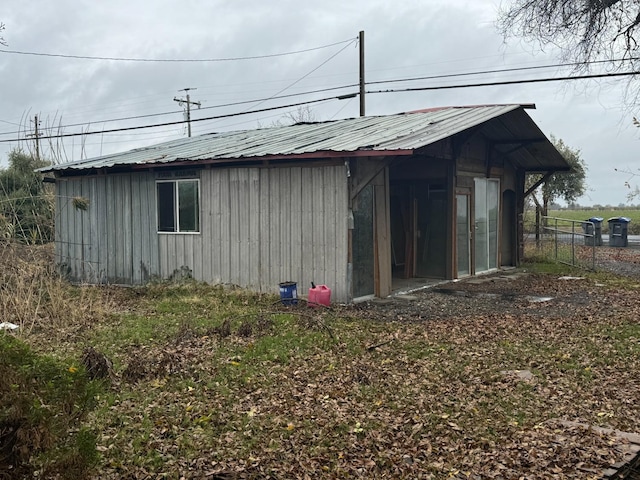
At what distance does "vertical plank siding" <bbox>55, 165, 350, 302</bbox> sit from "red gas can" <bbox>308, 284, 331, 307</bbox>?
435 millimetres

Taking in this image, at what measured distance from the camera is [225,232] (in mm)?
11508

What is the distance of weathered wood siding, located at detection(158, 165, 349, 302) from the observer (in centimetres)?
1010

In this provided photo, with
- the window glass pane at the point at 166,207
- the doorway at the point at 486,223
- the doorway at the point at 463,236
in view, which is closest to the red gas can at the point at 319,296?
the window glass pane at the point at 166,207

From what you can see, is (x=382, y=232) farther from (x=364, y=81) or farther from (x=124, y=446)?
(x=364, y=81)

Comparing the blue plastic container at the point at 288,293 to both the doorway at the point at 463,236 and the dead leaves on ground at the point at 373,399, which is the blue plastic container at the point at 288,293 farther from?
the doorway at the point at 463,236

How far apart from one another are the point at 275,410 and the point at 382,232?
636cm

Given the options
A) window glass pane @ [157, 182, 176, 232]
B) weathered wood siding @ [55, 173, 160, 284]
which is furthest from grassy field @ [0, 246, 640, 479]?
weathered wood siding @ [55, 173, 160, 284]

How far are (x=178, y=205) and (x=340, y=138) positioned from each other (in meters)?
3.75

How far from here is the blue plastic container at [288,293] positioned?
980 centimetres

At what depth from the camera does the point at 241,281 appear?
37.1 feet

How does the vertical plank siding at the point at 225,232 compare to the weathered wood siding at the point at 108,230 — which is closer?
the vertical plank siding at the point at 225,232

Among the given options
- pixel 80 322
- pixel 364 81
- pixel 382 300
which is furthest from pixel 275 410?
pixel 364 81

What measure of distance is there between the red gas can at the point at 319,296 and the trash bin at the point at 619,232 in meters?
18.0

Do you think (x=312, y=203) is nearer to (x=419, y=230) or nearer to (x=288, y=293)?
(x=288, y=293)
